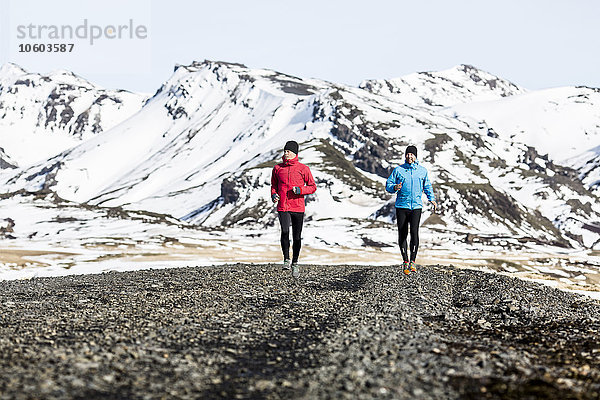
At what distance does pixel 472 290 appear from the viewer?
17.5 m

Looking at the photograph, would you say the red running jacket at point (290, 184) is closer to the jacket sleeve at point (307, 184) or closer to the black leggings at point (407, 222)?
the jacket sleeve at point (307, 184)

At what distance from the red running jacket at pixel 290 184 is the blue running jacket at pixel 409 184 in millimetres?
2942

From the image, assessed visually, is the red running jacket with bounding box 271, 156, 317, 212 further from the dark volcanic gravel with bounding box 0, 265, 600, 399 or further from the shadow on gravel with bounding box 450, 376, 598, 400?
the shadow on gravel with bounding box 450, 376, 598, 400

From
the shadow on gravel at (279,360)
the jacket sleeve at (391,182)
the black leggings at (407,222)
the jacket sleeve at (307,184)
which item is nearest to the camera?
the shadow on gravel at (279,360)

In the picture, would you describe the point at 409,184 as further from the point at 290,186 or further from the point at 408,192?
the point at 290,186

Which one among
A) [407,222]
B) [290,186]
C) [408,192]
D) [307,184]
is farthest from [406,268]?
[290,186]

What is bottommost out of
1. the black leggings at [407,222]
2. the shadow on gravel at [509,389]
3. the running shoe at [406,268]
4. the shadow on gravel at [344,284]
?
the shadow on gravel at [509,389]

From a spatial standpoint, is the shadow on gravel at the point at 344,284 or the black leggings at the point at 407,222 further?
the black leggings at the point at 407,222

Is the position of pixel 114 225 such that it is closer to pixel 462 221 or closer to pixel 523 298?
pixel 462 221

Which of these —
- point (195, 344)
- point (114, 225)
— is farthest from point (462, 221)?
point (195, 344)

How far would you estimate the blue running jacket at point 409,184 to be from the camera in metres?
20.9

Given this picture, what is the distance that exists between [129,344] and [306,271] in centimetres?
1383

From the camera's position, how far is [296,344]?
31.5 feet

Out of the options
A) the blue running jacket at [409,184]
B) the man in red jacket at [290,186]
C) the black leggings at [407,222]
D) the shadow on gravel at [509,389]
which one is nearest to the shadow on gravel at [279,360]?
the shadow on gravel at [509,389]
